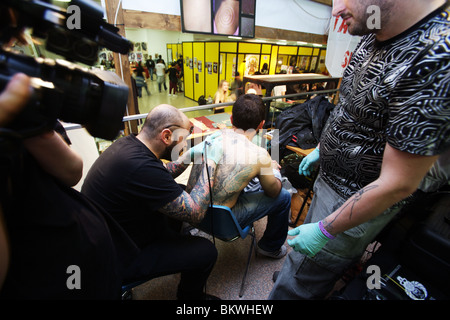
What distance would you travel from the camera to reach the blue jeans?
4.88ft

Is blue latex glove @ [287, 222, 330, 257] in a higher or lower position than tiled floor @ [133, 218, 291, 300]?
higher

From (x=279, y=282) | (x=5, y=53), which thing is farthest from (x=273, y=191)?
(x=5, y=53)

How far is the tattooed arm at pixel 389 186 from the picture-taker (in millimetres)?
639

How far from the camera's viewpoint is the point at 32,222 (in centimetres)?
56

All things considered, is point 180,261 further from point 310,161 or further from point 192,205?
point 310,161

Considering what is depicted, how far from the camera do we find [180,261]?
3.65ft

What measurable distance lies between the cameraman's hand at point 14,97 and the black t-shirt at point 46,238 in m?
0.16

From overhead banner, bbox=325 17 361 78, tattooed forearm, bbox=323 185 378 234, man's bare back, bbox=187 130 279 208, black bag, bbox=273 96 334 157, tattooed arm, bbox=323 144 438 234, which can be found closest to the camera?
tattooed arm, bbox=323 144 438 234

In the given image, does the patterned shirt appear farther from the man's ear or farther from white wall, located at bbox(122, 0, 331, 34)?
white wall, located at bbox(122, 0, 331, 34)

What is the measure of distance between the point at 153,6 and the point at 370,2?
2.55 metres

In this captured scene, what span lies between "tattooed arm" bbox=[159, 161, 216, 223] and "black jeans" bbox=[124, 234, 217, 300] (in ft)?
0.63

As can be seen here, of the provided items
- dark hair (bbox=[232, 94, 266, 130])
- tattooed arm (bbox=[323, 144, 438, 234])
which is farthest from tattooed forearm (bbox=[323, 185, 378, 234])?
dark hair (bbox=[232, 94, 266, 130])

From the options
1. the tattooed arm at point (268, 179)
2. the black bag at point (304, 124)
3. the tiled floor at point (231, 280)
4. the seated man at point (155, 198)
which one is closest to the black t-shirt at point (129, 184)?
the seated man at point (155, 198)

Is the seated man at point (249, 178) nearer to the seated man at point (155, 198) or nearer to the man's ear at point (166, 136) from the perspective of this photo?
the seated man at point (155, 198)
